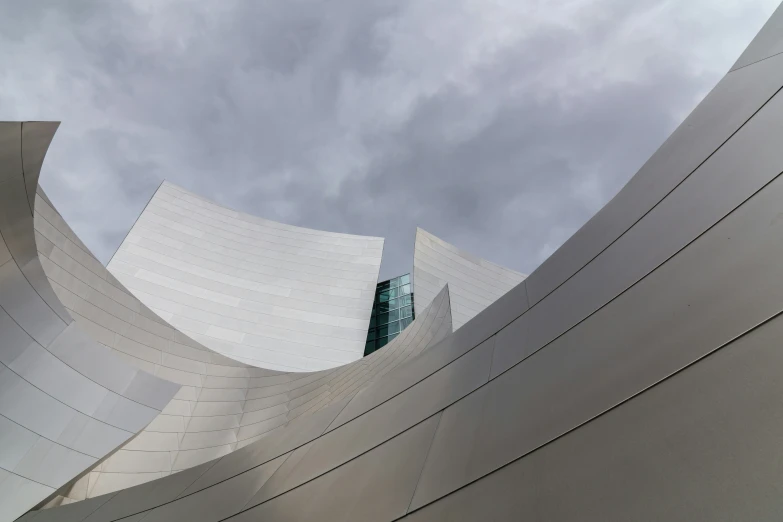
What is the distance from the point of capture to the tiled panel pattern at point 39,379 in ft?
25.6

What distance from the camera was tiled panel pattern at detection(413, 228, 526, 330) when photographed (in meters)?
31.2

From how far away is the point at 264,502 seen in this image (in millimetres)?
4297

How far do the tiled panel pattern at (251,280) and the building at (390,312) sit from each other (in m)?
3.24

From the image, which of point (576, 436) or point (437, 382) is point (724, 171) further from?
point (437, 382)

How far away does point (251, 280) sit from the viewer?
94.1ft

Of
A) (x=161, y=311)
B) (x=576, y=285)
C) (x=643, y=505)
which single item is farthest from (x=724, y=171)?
(x=161, y=311)

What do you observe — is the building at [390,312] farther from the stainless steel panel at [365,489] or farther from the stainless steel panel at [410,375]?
the stainless steel panel at [365,489]

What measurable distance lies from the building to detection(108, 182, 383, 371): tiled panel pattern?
3.24 metres

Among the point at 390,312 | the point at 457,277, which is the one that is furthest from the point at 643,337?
the point at 457,277

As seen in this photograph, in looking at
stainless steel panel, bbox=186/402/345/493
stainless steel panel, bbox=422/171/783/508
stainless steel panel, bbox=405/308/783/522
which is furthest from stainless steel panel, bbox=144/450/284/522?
stainless steel panel, bbox=405/308/783/522

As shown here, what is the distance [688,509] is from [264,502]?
368 cm

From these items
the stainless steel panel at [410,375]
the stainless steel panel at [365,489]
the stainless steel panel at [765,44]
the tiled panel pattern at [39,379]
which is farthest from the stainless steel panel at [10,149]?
the stainless steel panel at [765,44]

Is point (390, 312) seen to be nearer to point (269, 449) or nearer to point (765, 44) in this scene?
point (269, 449)

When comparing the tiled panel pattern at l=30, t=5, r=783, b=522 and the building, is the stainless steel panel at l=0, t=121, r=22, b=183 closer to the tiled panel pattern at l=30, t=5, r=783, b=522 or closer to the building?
the tiled panel pattern at l=30, t=5, r=783, b=522
